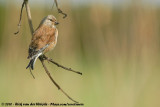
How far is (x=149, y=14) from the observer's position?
2.73 metres

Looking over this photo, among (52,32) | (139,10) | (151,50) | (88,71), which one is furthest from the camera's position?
(88,71)

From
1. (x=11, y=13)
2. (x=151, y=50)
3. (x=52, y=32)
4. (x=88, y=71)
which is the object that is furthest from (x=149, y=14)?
(x=88, y=71)

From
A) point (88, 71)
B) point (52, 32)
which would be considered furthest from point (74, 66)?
point (52, 32)

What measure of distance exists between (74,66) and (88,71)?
1.00 meters

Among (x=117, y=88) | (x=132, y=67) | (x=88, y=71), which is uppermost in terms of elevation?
(x=132, y=67)

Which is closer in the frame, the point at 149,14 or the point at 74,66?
the point at 149,14

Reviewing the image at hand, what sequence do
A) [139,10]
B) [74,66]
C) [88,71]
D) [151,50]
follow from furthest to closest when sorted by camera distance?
[88,71]
[74,66]
[151,50]
[139,10]

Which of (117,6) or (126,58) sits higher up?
(117,6)

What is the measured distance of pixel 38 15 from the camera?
280cm

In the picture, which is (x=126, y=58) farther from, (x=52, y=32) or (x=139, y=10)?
(x=52, y=32)

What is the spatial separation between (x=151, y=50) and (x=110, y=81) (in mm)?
373

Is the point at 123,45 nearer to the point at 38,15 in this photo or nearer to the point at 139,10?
the point at 139,10

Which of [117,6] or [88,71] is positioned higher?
[117,6]

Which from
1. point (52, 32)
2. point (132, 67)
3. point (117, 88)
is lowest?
point (117, 88)
